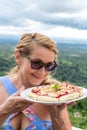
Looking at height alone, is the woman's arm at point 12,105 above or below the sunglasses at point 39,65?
below

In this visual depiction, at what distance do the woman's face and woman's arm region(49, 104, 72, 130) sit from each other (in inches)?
7.6

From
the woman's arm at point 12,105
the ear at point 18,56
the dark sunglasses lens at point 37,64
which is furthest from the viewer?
the ear at point 18,56

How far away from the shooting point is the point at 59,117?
2.19 m

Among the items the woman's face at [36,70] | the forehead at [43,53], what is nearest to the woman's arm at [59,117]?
the woman's face at [36,70]

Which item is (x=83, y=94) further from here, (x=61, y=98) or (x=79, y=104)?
(x=79, y=104)

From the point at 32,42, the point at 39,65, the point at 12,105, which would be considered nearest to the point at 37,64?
the point at 39,65

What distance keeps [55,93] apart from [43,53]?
0.85 feet

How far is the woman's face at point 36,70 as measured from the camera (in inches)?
83.7

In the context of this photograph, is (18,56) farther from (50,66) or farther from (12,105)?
(12,105)

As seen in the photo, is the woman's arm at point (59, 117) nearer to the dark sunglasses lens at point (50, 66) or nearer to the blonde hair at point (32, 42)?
the dark sunglasses lens at point (50, 66)

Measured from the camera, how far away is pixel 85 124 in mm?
6848

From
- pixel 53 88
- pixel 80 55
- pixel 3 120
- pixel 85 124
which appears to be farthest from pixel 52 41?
pixel 80 55

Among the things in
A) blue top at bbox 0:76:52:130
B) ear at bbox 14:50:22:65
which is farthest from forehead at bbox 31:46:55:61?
blue top at bbox 0:76:52:130

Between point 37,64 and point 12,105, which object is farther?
point 37,64
